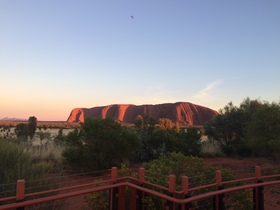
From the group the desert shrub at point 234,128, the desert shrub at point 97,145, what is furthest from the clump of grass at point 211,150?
the desert shrub at point 97,145

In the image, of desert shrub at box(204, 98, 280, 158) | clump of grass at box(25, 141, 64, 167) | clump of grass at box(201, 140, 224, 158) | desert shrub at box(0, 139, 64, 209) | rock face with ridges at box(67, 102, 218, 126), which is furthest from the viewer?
rock face with ridges at box(67, 102, 218, 126)

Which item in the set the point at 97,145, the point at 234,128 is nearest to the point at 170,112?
the point at 234,128

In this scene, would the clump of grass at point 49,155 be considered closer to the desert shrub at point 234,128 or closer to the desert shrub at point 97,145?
the desert shrub at point 97,145

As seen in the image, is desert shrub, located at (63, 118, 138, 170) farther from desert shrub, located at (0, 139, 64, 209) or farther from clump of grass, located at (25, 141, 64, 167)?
desert shrub, located at (0, 139, 64, 209)

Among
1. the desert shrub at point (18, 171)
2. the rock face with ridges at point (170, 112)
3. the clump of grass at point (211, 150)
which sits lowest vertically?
the clump of grass at point (211, 150)

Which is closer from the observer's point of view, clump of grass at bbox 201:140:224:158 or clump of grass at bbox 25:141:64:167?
clump of grass at bbox 25:141:64:167

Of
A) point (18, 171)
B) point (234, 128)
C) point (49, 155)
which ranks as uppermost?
point (234, 128)

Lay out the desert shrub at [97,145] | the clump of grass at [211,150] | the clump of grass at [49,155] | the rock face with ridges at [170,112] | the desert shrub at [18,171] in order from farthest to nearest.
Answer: the rock face with ridges at [170,112], the clump of grass at [211,150], the clump of grass at [49,155], the desert shrub at [97,145], the desert shrub at [18,171]

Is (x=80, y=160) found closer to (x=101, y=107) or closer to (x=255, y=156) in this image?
(x=255, y=156)

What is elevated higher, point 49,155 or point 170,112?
point 170,112

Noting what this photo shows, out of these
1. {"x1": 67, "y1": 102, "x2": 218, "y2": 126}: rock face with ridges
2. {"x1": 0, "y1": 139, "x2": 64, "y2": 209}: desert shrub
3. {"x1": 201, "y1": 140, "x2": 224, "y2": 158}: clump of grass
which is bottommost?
{"x1": 201, "y1": 140, "x2": 224, "y2": 158}: clump of grass

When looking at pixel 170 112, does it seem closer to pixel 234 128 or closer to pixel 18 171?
pixel 234 128

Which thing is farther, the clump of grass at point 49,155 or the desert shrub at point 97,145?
the clump of grass at point 49,155

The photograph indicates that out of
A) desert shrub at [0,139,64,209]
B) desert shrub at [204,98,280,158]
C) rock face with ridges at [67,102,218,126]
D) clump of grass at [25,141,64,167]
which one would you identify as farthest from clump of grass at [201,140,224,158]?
rock face with ridges at [67,102,218,126]
